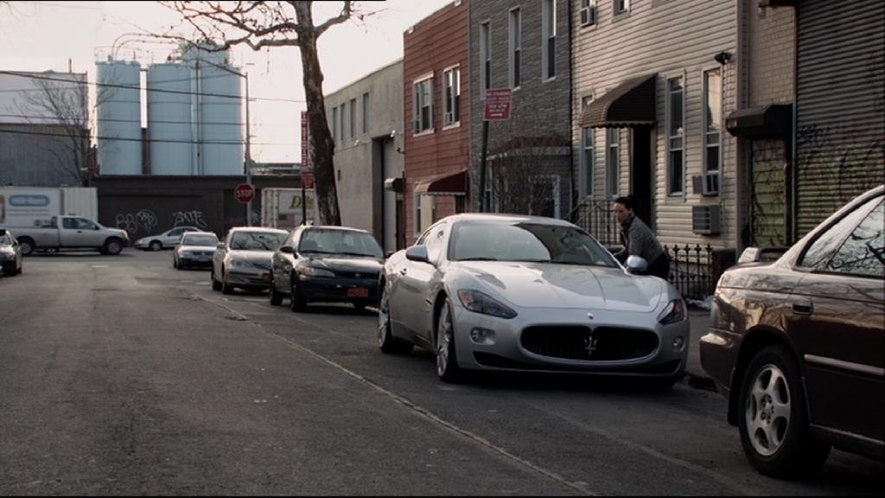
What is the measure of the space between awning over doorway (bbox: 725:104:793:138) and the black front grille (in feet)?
27.0

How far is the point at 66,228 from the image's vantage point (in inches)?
2164

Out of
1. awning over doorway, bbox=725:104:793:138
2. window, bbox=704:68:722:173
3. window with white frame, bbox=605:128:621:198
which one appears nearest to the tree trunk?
window with white frame, bbox=605:128:621:198

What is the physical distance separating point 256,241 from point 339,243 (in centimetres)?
613

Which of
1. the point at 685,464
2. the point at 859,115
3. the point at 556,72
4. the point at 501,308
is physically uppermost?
the point at 556,72

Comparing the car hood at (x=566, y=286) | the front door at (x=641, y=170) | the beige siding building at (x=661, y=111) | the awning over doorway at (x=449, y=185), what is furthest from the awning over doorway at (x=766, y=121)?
the awning over doorway at (x=449, y=185)

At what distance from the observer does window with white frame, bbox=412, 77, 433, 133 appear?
119 feet

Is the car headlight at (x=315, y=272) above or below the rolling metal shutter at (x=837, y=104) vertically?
below

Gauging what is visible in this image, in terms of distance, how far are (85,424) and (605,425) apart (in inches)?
144

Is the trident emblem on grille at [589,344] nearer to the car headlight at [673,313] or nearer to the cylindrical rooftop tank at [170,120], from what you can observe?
the car headlight at [673,313]

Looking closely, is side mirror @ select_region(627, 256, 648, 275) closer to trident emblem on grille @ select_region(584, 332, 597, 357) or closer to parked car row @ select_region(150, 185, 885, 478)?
parked car row @ select_region(150, 185, 885, 478)

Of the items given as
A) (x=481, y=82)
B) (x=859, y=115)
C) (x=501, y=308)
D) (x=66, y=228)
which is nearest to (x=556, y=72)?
(x=481, y=82)

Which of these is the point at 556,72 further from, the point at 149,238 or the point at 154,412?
the point at 149,238

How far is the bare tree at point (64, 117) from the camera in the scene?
146ft

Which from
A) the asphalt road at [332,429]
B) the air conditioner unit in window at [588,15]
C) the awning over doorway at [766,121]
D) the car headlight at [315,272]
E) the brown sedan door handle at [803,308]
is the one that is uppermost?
the air conditioner unit in window at [588,15]
